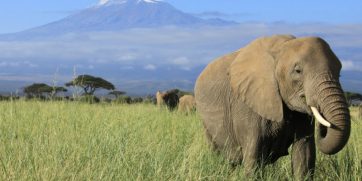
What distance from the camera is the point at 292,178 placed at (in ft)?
18.6

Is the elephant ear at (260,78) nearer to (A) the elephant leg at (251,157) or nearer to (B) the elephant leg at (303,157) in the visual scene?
(A) the elephant leg at (251,157)

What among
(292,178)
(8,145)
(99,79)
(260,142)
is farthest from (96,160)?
(99,79)

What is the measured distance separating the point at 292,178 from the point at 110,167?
1.66m

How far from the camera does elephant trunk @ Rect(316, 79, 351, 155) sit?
15.3 ft

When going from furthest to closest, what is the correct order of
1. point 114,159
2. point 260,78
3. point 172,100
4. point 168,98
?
point 172,100, point 168,98, point 260,78, point 114,159

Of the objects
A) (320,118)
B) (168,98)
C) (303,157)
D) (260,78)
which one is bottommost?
(303,157)

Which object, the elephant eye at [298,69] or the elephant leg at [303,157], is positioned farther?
the elephant leg at [303,157]

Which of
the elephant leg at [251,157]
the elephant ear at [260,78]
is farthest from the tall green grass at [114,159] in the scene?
the elephant ear at [260,78]

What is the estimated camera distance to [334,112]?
4.66 m

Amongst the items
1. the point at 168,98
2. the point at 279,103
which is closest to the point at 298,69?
the point at 279,103

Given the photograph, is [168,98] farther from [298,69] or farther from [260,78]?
[298,69]

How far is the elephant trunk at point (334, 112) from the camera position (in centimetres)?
466

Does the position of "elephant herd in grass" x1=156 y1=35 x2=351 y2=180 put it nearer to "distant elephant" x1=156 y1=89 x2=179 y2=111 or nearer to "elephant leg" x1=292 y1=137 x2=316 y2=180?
"elephant leg" x1=292 y1=137 x2=316 y2=180

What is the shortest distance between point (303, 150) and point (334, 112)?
2.91 ft
